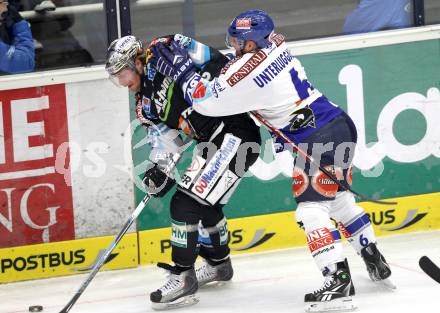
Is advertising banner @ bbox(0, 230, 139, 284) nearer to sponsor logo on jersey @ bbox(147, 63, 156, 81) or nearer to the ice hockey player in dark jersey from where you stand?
the ice hockey player in dark jersey

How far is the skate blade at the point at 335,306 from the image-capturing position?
4.99 meters

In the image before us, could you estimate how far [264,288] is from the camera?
560 centimetres

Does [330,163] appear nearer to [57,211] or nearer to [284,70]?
[284,70]

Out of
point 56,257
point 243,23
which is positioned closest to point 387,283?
point 243,23

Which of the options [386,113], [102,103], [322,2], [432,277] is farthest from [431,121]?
[102,103]

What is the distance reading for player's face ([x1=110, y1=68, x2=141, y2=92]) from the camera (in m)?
5.24

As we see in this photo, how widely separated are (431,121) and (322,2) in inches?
36.8

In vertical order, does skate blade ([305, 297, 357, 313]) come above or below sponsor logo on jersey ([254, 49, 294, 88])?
below

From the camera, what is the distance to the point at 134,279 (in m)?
5.97

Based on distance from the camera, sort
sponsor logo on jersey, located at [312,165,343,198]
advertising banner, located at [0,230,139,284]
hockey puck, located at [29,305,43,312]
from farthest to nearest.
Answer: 1. advertising banner, located at [0,230,139,284]
2. hockey puck, located at [29,305,43,312]
3. sponsor logo on jersey, located at [312,165,343,198]

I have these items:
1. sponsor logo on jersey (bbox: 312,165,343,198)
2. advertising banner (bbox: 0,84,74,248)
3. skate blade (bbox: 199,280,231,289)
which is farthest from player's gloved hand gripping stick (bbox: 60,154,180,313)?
advertising banner (bbox: 0,84,74,248)

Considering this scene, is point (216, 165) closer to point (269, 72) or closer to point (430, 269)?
point (269, 72)

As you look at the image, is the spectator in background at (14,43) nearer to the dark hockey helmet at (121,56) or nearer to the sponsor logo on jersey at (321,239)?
the dark hockey helmet at (121,56)

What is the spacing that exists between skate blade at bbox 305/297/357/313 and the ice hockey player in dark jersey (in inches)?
25.0
